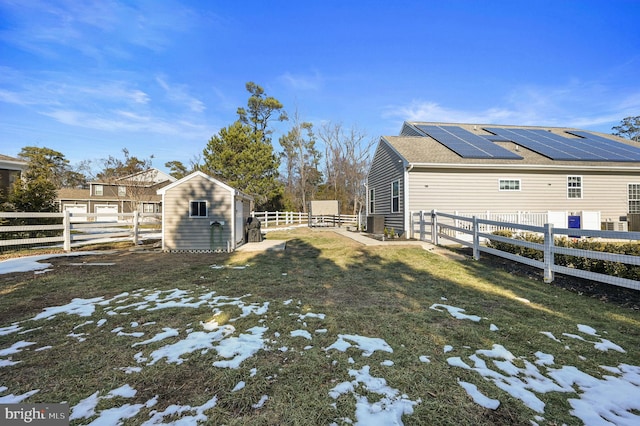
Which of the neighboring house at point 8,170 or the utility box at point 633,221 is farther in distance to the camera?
the neighboring house at point 8,170

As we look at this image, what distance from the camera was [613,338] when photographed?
3.22 metres

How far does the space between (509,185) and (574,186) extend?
3.12 metres

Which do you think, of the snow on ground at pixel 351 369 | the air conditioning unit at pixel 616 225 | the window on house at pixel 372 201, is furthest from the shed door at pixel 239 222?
the air conditioning unit at pixel 616 225

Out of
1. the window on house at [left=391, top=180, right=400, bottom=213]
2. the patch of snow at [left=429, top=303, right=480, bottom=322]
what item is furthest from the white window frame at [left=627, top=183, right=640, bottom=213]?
the patch of snow at [left=429, top=303, right=480, bottom=322]

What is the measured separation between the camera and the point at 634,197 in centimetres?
1329

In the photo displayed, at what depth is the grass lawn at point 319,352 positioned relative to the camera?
6.95 ft

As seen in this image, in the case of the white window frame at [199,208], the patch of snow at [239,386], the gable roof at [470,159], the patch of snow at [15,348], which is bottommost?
the patch of snow at [15,348]

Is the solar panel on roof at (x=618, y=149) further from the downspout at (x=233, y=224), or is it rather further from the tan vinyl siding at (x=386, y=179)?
the downspout at (x=233, y=224)

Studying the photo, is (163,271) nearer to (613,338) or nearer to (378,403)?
(378,403)

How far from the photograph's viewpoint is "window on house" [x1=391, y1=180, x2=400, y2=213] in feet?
43.7

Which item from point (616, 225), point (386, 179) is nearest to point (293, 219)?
point (386, 179)

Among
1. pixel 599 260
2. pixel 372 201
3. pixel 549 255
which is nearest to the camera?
pixel 599 260

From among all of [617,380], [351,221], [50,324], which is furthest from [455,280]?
[351,221]

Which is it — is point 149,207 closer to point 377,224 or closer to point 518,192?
point 377,224
